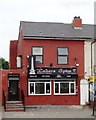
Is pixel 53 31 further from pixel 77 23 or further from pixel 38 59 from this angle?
pixel 38 59

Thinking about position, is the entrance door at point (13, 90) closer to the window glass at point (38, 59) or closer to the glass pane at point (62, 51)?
the window glass at point (38, 59)

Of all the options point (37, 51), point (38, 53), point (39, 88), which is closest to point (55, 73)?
point (39, 88)

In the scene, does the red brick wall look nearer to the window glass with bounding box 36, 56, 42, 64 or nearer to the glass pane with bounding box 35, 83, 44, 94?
the window glass with bounding box 36, 56, 42, 64

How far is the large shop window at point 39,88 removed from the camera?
104ft

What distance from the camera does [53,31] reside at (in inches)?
1329

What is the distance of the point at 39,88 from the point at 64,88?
91.1 inches

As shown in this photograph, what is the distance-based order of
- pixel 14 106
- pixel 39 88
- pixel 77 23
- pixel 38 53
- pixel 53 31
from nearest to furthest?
1. pixel 14 106
2. pixel 39 88
3. pixel 38 53
4. pixel 53 31
5. pixel 77 23

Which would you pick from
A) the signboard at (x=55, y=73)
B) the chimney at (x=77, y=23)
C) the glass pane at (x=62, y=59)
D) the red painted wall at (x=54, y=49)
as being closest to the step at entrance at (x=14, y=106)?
the signboard at (x=55, y=73)

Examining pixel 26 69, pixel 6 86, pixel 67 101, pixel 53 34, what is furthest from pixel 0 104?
pixel 53 34

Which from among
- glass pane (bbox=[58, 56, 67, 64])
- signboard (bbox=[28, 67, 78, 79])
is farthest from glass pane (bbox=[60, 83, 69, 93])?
glass pane (bbox=[58, 56, 67, 64])

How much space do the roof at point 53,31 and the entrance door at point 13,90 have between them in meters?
4.31

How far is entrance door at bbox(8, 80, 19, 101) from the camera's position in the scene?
32188mm

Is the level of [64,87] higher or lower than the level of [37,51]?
lower

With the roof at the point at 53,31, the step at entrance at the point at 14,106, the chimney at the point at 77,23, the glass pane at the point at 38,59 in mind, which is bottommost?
the step at entrance at the point at 14,106
